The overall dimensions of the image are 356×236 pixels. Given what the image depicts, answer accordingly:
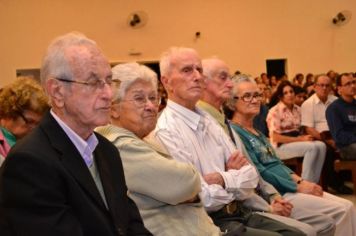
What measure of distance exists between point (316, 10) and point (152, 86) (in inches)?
453

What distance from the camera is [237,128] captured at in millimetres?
2979

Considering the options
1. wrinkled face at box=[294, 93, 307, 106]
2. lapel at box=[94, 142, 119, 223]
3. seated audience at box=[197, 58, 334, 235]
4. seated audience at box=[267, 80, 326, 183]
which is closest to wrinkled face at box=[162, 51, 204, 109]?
seated audience at box=[197, 58, 334, 235]

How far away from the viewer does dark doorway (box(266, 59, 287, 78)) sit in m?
12.7

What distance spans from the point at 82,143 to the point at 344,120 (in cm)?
423

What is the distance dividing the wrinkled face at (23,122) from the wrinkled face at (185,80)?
762mm

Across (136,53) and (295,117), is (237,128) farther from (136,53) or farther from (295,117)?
(136,53)

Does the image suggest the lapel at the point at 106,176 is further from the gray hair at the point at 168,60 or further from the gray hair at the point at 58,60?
the gray hair at the point at 168,60

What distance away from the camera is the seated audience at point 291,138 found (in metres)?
4.89

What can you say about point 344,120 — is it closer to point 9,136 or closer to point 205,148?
point 205,148

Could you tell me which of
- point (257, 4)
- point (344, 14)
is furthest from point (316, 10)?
point (257, 4)

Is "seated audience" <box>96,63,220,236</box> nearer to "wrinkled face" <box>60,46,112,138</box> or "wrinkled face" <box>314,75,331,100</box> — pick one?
"wrinkled face" <box>60,46,112,138</box>

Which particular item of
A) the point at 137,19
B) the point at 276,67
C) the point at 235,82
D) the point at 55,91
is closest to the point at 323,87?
the point at 235,82

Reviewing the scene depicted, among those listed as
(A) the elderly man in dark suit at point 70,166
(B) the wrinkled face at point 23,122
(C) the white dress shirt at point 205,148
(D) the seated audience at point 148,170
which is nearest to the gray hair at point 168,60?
(C) the white dress shirt at point 205,148

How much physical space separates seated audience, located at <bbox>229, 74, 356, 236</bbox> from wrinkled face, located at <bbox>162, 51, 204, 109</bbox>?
54 cm
